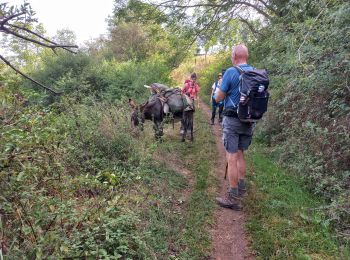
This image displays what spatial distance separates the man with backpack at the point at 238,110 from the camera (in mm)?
4383

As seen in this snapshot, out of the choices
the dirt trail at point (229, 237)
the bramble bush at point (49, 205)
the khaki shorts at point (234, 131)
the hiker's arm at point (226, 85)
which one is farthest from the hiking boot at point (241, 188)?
the bramble bush at point (49, 205)

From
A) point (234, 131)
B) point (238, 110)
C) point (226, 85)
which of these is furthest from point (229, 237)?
point (226, 85)

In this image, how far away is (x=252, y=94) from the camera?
436 centimetres

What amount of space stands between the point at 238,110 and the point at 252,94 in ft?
0.95

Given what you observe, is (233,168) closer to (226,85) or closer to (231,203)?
(231,203)

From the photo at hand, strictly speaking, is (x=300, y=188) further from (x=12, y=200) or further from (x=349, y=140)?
(x=12, y=200)

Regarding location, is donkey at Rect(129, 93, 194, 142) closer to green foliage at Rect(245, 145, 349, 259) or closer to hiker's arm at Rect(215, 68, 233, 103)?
green foliage at Rect(245, 145, 349, 259)

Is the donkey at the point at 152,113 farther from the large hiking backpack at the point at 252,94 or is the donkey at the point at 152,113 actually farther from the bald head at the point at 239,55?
the large hiking backpack at the point at 252,94

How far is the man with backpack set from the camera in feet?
14.4

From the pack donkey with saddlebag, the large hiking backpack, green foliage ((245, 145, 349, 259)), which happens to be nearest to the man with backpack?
the large hiking backpack

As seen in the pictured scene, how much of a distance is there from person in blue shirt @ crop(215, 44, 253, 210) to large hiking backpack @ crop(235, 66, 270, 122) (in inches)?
6.9

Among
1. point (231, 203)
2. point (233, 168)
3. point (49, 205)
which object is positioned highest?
point (49, 205)

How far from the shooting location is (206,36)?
1470cm

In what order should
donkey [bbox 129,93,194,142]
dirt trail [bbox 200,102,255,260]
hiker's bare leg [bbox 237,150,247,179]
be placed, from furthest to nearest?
1. donkey [bbox 129,93,194,142]
2. hiker's bare leg [bbox 237,150,247,179]
3. dirt trail [bbox 200,102,255,260]
